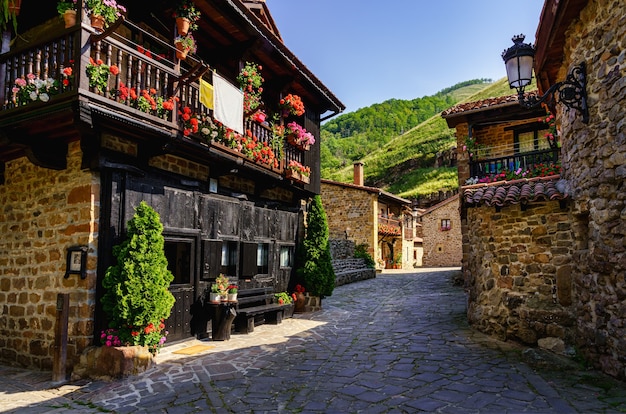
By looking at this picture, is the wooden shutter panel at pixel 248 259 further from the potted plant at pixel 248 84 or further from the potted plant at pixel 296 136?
the potted plant at pixel 248 84

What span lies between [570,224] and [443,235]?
26972 mm

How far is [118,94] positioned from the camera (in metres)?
6.16

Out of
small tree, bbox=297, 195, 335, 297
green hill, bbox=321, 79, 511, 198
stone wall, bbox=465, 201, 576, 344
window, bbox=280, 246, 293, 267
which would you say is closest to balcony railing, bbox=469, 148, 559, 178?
stone wall, bbox=465, 201, 576, 344

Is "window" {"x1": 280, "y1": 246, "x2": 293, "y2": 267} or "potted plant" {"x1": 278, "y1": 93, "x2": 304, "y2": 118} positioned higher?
"potted plant" {"x1": 278, "y1": 93, "x2": 304, "y2": 118}

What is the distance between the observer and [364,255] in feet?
80.0

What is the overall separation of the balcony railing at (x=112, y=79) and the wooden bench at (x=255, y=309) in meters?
3.63

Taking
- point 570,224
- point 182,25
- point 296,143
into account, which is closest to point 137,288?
point 182,25

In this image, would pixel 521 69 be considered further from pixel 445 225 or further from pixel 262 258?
pixel 445 225

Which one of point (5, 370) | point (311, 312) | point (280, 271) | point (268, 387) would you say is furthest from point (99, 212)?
point (311, 312)

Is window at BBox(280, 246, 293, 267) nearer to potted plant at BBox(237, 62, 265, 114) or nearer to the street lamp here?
potted plant at BBox(237, 62, 265, 114)

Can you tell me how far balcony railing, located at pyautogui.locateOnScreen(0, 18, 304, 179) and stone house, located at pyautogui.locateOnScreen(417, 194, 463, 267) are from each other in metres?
27.9

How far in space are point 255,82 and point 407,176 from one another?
164 ft

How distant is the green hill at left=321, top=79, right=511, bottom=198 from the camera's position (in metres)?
54.0

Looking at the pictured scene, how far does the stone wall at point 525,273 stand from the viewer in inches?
273
